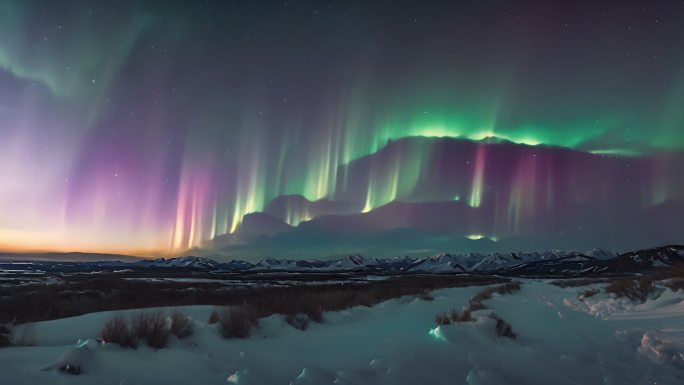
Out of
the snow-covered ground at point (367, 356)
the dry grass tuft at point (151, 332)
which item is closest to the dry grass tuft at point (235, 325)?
the snow-covered ground at point (367, 356)

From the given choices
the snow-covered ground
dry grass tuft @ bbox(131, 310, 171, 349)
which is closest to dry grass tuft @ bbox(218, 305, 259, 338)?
the snow-covered ground

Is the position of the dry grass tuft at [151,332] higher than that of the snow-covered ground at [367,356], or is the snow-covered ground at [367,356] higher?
the dry grass tuft at [151,332]

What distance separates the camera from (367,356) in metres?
6.70

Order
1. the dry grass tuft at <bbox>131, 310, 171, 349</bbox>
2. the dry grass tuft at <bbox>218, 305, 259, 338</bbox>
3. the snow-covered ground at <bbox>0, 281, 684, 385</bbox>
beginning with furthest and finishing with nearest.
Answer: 1. the dry grass tuft at <bbox>218, 305, 259, 338</bbox>
2. the dry grass tuft at <bbox>131, 310, 171, 349</bbox>
3. the snow-covered ground at <bbox>0, 281, 684, 385</bbox>

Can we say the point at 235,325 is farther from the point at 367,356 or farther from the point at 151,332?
the point at 367,356

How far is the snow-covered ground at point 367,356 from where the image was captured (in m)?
5.07

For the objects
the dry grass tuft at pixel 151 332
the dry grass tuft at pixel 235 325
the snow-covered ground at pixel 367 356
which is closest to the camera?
the snow-covered ground at pixel 367 356

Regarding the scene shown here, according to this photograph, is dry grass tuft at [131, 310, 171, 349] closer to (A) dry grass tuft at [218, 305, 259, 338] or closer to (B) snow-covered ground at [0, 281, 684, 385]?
(B) snow-covered ground at [0, 281, 684, 385]

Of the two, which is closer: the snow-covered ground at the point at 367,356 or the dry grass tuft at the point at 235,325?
the snow-covered ground at the point at 367,356

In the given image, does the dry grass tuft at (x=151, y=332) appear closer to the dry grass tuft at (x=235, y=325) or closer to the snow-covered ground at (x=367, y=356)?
the snow-covered ground at (x=367, y=356)

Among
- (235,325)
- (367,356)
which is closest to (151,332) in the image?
(235,325)

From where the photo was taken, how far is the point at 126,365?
5.20 m

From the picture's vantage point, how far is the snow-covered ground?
507 centimetres

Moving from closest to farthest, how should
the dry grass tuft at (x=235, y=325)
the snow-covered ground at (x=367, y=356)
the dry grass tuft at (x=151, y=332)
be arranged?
the snow-covered ground at (x=367, y=356)
the dry grass tuft at (x=151, y=332)
the dry grass tuft at (x=235, y=325)
